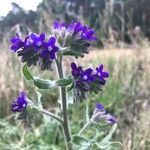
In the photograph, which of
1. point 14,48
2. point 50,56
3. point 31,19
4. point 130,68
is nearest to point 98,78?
point 50,56

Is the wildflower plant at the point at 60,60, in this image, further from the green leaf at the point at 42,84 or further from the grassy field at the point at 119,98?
the grassy field at the point at 119,98

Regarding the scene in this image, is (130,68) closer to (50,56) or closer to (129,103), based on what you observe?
(129,103)

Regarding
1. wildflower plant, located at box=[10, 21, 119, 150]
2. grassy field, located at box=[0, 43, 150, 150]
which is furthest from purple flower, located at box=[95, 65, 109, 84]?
grassy field, located at box=[0, 43, 150, 150]

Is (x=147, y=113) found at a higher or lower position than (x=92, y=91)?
lower

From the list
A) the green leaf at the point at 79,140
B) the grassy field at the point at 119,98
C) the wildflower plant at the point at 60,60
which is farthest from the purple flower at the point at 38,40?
the grassy field at the point at 119,98

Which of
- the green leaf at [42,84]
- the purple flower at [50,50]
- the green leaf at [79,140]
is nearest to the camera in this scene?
the purple flower at [50,50]

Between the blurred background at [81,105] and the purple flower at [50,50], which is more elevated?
the purple flower at [50,50]

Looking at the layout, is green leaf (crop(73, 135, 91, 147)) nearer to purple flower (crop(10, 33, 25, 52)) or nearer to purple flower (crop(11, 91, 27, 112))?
purple flower (crop(11, 91, 27, 112))

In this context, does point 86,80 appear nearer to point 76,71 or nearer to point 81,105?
point 76,71
